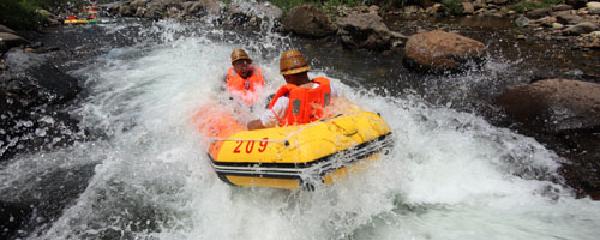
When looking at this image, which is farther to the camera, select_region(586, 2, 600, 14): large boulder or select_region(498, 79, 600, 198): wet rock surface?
select_region(586, 2, 600, 14): large boulder

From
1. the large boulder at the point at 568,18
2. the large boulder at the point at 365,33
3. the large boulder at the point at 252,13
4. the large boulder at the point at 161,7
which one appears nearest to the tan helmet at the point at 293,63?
the large boulder at the point at 365,33

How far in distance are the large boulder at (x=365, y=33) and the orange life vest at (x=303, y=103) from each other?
6589 mm

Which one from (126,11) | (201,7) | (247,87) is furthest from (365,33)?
(126,11)

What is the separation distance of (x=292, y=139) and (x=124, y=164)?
343 centimetres

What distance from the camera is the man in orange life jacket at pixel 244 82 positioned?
22.7 ft

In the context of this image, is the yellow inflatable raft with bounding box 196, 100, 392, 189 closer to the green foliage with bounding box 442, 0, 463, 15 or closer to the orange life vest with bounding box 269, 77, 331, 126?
the orange life vest with bounding box 269, 77, 331, 126

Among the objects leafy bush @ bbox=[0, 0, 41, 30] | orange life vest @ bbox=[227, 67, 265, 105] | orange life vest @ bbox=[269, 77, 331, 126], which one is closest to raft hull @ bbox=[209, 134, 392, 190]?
orange life vest @ bbox=[269, 77, 331, 126]

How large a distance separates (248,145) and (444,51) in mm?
6075

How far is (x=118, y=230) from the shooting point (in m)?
4.93

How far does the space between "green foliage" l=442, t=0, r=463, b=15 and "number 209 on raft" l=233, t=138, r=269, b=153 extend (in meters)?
11.7

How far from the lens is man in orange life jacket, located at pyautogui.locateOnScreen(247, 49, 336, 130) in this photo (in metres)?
A: 4.84

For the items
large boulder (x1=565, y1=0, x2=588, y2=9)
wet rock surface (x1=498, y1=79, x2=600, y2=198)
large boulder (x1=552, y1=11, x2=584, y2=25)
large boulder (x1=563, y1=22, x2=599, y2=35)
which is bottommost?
wet rock surface (x1=498, y1=79, x2=600, y2=198)

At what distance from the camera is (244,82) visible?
6988mm

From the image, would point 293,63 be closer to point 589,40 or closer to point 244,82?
point 244,82
